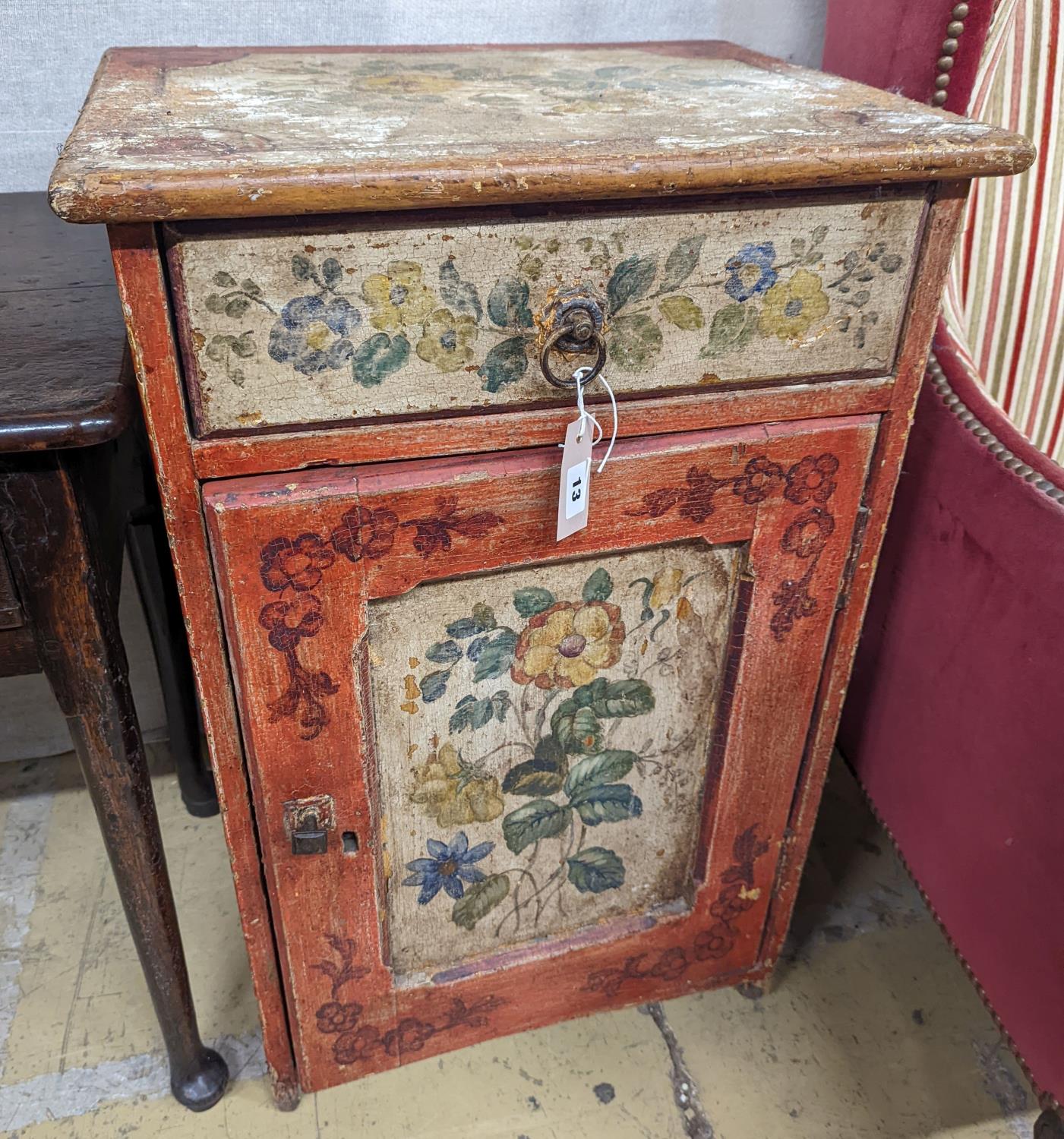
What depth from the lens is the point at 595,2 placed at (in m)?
1.10

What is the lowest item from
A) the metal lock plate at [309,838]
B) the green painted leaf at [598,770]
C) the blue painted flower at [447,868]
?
the blue painted flower at [447,868]

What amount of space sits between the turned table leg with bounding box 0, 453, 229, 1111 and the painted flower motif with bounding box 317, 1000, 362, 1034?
124 mm

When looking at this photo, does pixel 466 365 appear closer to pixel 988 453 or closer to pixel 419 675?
pixel 419 675

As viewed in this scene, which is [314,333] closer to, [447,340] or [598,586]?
[447,340]

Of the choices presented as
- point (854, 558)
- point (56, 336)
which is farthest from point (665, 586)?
point (56, 336)

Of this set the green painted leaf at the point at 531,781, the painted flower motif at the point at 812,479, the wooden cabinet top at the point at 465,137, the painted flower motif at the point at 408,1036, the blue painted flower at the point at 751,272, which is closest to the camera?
the wooden cabinet top at the point at 465,137

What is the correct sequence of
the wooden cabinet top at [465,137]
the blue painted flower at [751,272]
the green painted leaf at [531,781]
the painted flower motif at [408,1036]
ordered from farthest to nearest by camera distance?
the painted flower motif at [408,1036], the green painted leaf at [531,781], the blue painted flower at [751,272], the wooden cabinet top at [465,137]

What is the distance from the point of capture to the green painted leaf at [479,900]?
921 mm

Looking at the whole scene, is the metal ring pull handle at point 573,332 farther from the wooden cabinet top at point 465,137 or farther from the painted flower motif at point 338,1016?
the painted flower motif at point 338,1016

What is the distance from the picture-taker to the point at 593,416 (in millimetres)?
692

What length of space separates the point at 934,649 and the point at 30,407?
75 centimetres

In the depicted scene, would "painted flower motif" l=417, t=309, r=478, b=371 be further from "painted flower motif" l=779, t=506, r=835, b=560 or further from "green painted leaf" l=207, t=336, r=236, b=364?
"painted flower motif" l=779, t=506, r=835, b=560

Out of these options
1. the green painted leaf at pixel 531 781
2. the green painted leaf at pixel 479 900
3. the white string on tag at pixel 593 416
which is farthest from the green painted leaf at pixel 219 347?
the green painted leaf at pixel 479 900

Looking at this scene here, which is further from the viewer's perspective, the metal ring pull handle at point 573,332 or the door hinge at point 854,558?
the door hinge at point 854,558
